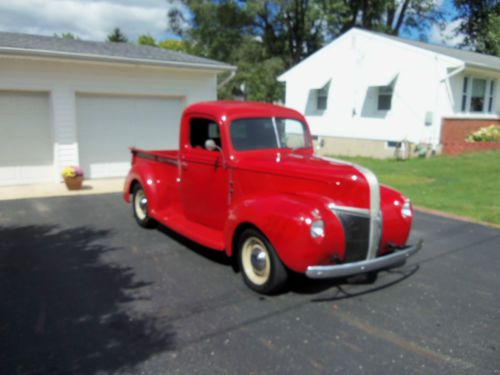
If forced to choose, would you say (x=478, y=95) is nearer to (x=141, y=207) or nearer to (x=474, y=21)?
(x=474, y=21)

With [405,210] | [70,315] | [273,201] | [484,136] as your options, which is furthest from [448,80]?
[70,315]

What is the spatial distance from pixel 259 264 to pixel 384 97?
14.1 m

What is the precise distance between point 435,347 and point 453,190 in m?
7.29

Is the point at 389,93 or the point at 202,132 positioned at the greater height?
the point at 389,93

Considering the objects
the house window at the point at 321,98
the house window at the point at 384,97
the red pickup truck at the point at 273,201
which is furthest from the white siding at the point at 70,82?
the house window at the point at 321,98

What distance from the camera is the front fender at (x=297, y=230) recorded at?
12.4 ft

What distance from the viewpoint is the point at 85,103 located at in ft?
34.9

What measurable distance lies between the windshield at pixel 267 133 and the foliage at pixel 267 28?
19.9 metres

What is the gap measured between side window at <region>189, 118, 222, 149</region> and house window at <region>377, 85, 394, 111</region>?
1258 cm

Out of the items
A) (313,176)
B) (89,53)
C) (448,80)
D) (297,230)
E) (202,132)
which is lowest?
(297,230)

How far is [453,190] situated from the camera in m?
9.80

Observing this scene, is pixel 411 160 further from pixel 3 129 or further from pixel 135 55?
pixel 3 129

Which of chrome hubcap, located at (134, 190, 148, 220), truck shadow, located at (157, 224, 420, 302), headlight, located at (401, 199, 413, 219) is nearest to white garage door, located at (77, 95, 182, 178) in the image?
chrome hubcap, located at (134, 190, 148, 220)

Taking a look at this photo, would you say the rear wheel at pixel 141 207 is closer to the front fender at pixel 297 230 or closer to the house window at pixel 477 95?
the front fender at pixel 297 230
